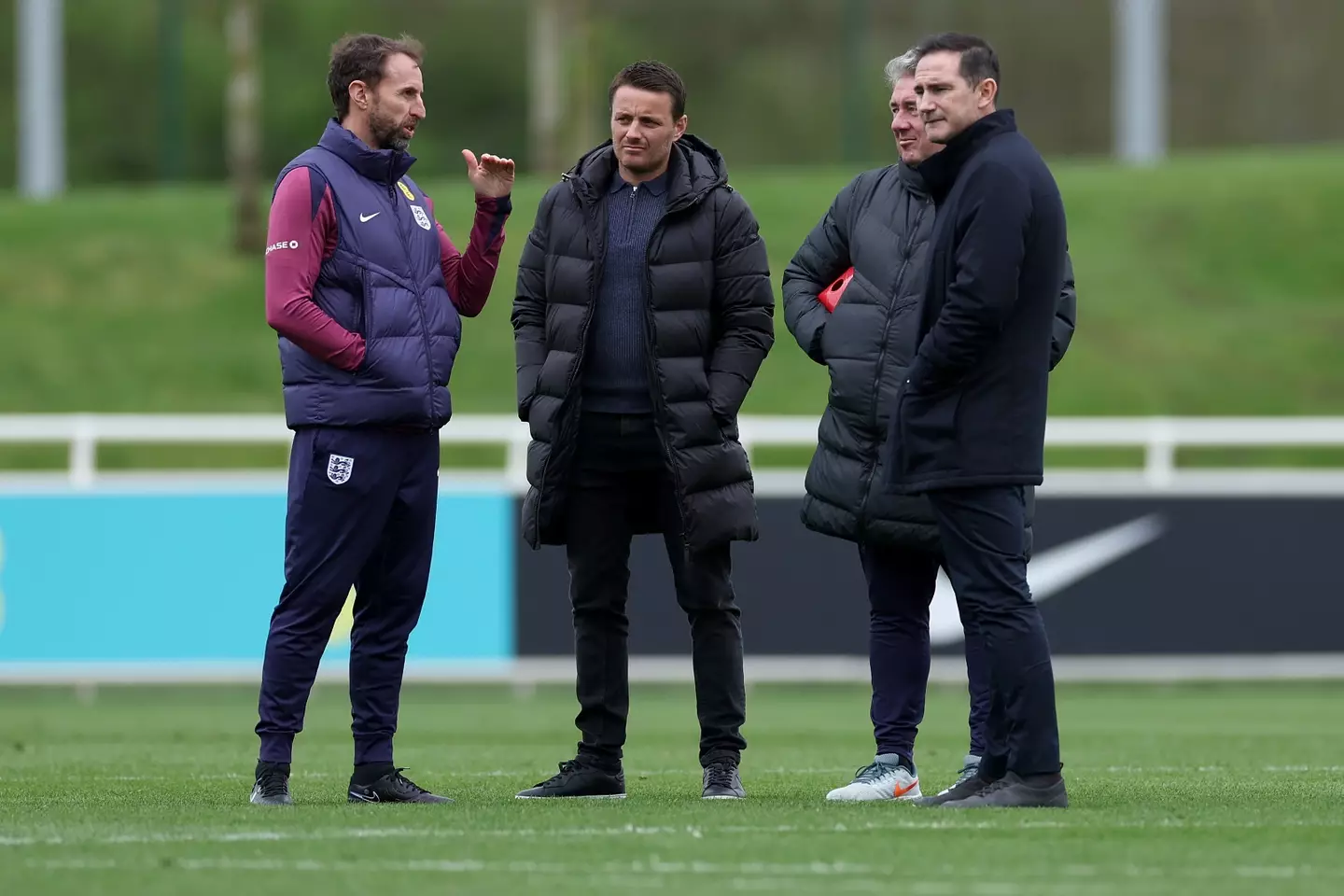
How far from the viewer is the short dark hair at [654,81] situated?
6.88 metres

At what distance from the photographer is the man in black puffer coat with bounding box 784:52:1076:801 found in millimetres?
6938

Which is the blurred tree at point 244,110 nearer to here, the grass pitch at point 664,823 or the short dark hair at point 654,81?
the grass pitch at point 664,823

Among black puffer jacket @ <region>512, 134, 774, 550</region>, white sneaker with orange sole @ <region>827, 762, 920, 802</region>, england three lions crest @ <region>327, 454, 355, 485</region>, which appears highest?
black puffer jacket @ <region>512, 134, 774, 550</region>

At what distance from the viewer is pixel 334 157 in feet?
22.4

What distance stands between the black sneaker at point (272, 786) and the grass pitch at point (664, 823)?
99 mm

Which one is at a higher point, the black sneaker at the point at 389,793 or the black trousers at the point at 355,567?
the black trousers at the point at 355,567

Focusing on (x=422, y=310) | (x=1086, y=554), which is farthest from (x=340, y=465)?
(x=1086, y=554)

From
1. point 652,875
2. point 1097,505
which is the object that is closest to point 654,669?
point 1097,505

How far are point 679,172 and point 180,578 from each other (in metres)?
6.15

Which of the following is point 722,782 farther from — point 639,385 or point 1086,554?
point 1086,554

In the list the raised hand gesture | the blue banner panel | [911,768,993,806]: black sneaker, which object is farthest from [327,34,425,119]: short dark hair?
the blue banner panel

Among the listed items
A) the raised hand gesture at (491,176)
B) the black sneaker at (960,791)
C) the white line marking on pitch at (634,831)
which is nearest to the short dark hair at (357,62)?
the raised hand gesture at (491,176)

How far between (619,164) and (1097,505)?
6.22 meters

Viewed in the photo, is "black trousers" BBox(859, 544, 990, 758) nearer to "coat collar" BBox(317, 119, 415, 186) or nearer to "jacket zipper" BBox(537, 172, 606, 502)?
"jacket zipper" BBox(537, 172, 606, 502)
